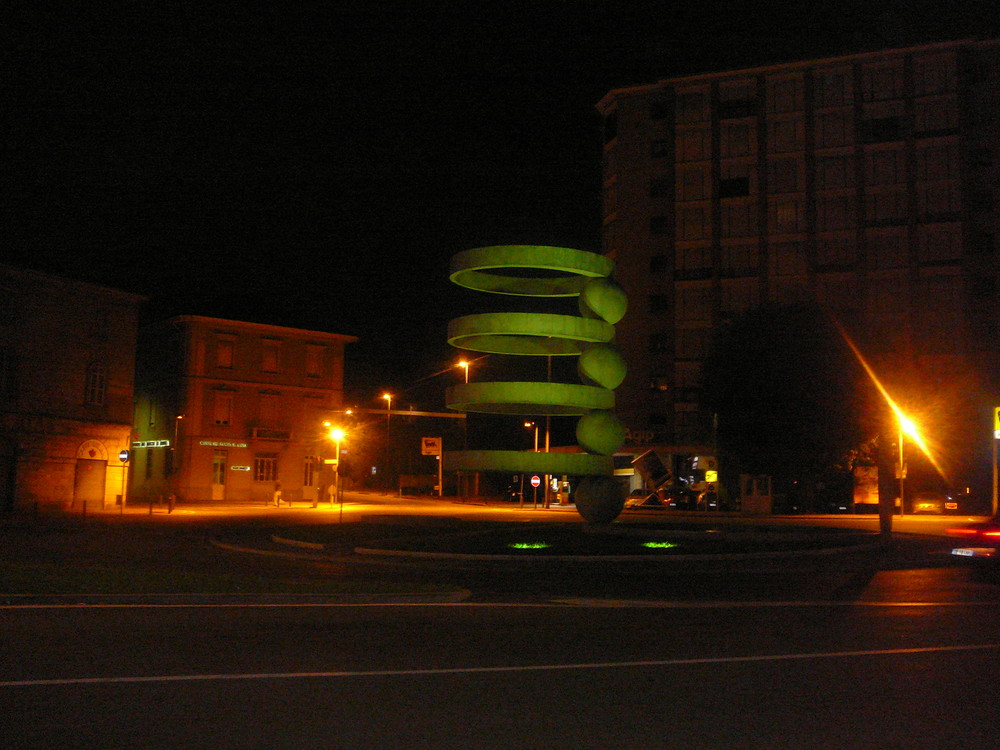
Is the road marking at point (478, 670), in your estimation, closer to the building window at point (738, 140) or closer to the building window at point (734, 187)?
the building window at point (734, 187)

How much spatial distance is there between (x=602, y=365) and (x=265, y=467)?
142ft

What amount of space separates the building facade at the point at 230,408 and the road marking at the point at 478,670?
2171 inches

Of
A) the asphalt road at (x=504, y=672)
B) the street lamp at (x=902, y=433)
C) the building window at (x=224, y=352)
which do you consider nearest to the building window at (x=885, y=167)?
the street lamp at (x=902, y=433)

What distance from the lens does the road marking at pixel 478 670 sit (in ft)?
26.3

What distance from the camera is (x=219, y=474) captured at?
2498 inches

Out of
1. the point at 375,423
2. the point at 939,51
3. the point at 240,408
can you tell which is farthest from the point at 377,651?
the point at 375,423

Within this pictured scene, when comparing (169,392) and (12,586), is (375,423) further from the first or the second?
(12,586)

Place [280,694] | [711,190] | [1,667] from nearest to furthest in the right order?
[280,694] < [1,667] < [711,190]

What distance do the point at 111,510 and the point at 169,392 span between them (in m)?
17.4

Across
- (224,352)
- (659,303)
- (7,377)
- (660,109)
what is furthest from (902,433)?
(7,377)

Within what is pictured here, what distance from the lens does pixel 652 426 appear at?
7212cm

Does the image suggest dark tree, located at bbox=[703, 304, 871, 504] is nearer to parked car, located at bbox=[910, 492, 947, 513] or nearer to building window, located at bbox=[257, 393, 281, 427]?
parked car, located at bbox=[910, 492, 947, 513]

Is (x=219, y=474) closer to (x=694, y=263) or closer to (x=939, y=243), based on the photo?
(x=694, y=263)

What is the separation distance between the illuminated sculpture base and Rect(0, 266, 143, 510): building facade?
79.7ft
